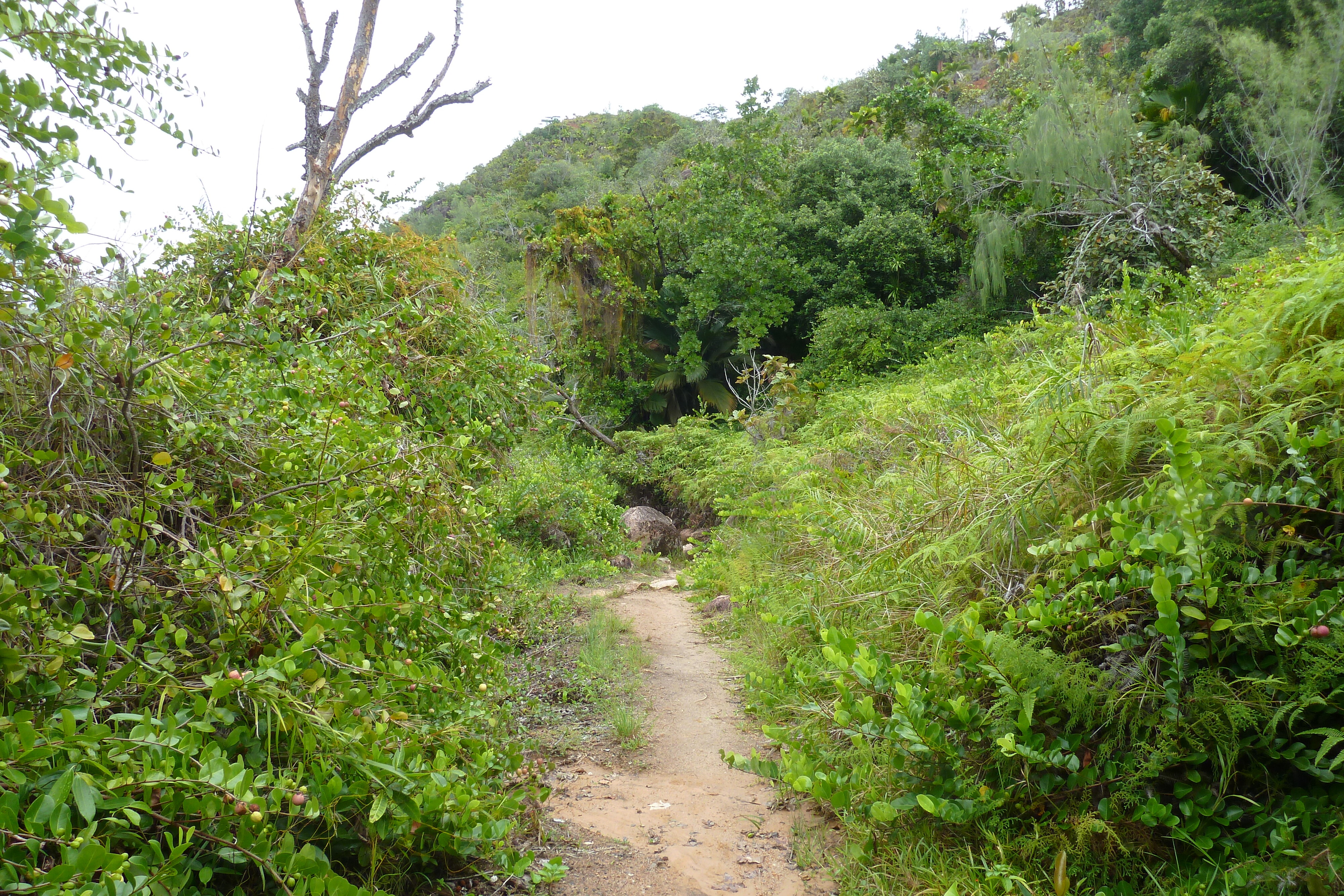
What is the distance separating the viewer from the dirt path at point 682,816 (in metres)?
2.60

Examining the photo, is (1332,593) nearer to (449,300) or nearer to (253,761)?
(253,761)

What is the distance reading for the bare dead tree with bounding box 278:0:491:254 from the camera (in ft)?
15.1

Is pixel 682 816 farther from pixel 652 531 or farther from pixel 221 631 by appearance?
pixel 652 531

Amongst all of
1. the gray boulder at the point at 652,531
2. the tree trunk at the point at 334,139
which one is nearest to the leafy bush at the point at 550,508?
the gray boulder at the point at 652,531

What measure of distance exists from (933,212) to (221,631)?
1501 centimetres

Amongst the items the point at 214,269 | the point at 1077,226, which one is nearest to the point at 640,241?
the point at 1077,226

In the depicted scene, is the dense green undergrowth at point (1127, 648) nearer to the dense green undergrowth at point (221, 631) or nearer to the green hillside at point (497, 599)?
the green hillside at point (497, 599)

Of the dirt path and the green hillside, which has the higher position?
the green hillside

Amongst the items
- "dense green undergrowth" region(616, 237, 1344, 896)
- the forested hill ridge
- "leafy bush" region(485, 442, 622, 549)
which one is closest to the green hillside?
"dense green undergrowth" region(616, 237, 1344, 896)

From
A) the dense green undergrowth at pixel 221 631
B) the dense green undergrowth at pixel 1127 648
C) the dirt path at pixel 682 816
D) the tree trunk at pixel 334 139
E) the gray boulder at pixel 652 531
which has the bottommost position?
the gray boulder at pixel 652 531

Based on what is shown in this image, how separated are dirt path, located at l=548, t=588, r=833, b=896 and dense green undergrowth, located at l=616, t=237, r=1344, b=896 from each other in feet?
0.89

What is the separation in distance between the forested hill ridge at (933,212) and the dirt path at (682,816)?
21.7ft

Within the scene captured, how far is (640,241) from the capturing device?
50.7 ft

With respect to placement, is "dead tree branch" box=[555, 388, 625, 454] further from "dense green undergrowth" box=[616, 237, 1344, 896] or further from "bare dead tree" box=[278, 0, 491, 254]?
"dense green undergrowth" box=[616, 237, 1344, 896]
